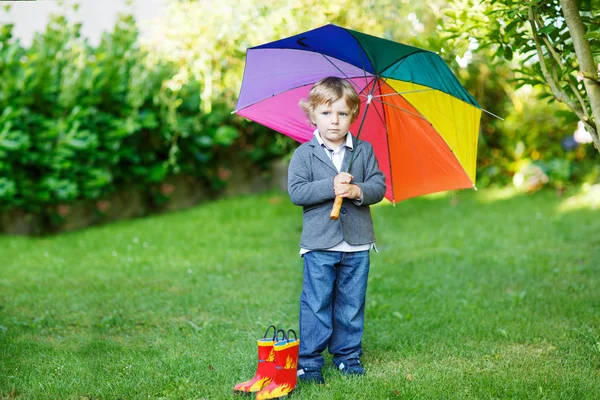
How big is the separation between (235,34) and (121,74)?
6.59ft

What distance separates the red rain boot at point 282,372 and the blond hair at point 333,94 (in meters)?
0.97

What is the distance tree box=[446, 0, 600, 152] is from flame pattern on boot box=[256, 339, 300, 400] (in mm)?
1635

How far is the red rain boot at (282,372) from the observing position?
2.68 metres

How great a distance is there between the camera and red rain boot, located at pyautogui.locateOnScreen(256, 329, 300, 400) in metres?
2.68

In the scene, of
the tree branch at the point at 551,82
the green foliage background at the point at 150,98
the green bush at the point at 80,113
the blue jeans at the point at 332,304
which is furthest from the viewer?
the green bush at the point at 80,113

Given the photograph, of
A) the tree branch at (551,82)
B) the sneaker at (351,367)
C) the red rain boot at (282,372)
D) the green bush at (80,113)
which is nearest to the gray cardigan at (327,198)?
the red rain boot at (282,372)

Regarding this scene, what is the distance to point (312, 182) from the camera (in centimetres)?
290

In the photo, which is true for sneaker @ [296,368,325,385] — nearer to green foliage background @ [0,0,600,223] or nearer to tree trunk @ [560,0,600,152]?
tree trunk @ [560,0,600,152]

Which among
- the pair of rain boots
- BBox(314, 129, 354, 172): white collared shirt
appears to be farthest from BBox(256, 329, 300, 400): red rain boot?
BBox(314, 129, 354, 172): white collared shirt

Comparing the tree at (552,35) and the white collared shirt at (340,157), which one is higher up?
the tree at (552,35)

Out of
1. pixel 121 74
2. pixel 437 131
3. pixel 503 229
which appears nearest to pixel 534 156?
pixel 503 229

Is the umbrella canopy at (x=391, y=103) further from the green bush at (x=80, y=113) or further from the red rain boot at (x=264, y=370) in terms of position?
the green bush at (x=80, y=113)

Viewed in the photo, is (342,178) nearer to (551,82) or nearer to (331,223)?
(331,223)

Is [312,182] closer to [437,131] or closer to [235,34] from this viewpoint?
[437,131]
